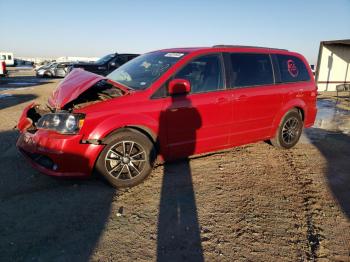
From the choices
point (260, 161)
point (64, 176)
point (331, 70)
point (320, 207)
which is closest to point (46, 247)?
point (64, 176)

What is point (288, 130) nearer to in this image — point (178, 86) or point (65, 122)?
point (178, 86)

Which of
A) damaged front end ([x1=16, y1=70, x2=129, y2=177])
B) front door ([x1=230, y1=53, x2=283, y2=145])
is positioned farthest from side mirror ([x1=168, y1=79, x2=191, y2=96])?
front door ([x1=230, y1=53, x2=283, y2=145])

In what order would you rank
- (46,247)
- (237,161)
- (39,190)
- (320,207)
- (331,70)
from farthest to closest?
(331,70) → (237,161) → (39,190) → (320,207) → (46,247)

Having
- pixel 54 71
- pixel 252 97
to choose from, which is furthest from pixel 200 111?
pixel 54 71

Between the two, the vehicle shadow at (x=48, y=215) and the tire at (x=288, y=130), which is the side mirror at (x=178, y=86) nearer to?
the vehicle shadow at (x=48, y=215)

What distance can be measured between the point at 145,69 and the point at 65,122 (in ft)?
5.21

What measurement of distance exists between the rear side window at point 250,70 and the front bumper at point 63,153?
96.1 inches

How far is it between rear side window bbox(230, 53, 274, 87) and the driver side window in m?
0.28

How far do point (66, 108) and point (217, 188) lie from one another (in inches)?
88.5

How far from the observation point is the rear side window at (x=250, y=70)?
4820mm

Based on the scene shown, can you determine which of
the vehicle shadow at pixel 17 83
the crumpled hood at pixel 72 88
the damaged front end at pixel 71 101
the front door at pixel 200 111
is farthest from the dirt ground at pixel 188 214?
the vehicle shadow at pixel 17 83

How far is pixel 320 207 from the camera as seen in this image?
12.0ft

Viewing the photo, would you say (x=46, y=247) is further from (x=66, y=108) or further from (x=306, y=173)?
(x=306, y=173)

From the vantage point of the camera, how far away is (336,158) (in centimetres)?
548
